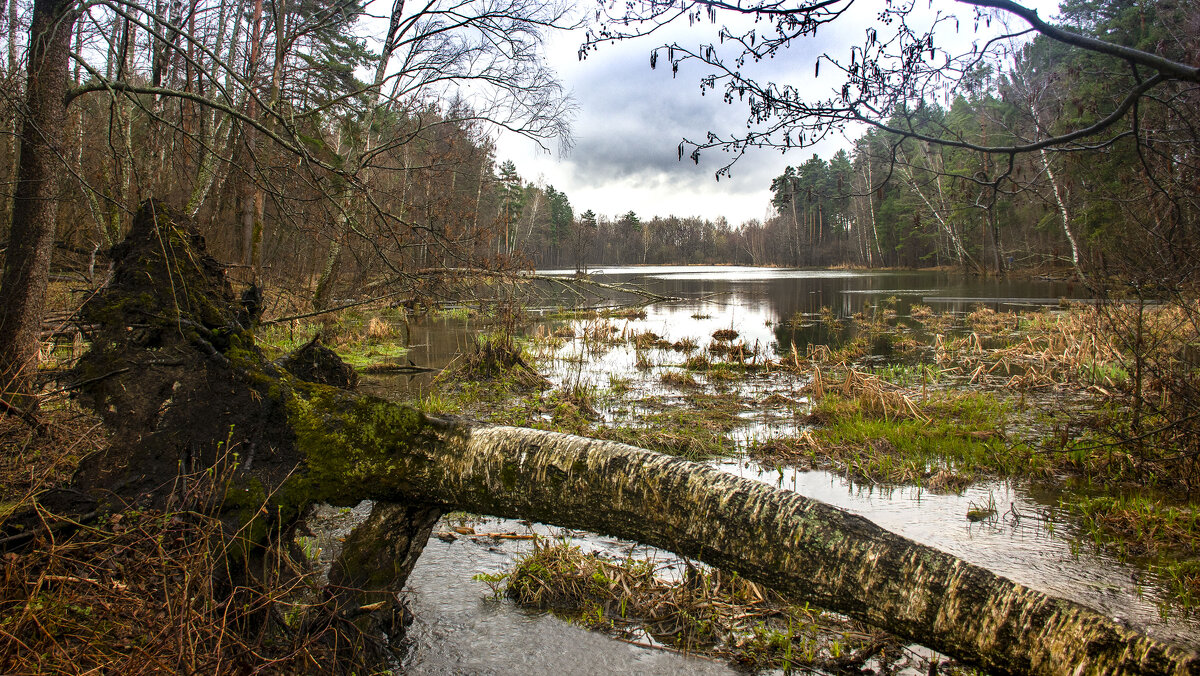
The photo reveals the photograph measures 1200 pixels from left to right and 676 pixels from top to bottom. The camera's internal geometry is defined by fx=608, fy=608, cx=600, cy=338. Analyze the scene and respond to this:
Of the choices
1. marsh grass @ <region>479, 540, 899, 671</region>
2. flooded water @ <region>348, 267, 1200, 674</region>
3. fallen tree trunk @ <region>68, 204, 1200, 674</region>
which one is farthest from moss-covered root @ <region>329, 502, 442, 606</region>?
marsh grass @ <region>479, 540, 899, 671</region>

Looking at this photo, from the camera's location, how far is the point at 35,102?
15.4ft

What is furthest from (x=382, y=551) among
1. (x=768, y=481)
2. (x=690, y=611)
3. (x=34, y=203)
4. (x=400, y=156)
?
(x=400, y=156)

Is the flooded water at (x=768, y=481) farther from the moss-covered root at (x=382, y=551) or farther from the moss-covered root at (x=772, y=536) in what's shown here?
the moss-covered root at (x=772, y=536)

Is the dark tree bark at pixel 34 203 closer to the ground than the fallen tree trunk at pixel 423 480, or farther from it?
farther from it

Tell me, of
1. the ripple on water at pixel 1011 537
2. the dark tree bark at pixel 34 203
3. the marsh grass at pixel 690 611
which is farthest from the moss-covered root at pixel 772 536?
the dark tree bark at pixel 34 203

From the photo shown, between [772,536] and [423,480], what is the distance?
5.66 feet

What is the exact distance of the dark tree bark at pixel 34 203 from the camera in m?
4.60

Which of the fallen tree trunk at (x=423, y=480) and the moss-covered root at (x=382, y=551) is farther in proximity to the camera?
the moss-covered root at (x=382, y=551)

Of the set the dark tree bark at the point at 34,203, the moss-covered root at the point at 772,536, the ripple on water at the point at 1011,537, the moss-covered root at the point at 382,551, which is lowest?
the ripple on water at the point at 1011,537

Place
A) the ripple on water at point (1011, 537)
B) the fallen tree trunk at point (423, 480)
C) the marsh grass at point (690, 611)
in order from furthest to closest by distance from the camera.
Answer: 1. the ripple on water at point (1011, 537)
2. the marsh grass at point (690, 611)
3. the fallen tree trunk at point (423, 480)

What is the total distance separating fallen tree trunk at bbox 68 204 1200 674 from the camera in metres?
2.23

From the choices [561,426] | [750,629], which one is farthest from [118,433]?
[561,426]

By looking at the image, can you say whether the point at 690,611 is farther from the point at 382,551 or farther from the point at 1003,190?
the point at 1003,190

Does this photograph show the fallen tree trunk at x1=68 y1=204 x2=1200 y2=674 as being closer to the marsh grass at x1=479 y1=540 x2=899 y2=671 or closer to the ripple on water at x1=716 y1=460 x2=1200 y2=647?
the marsh grass at x1=479 y1=540 x2=899 y2=671
